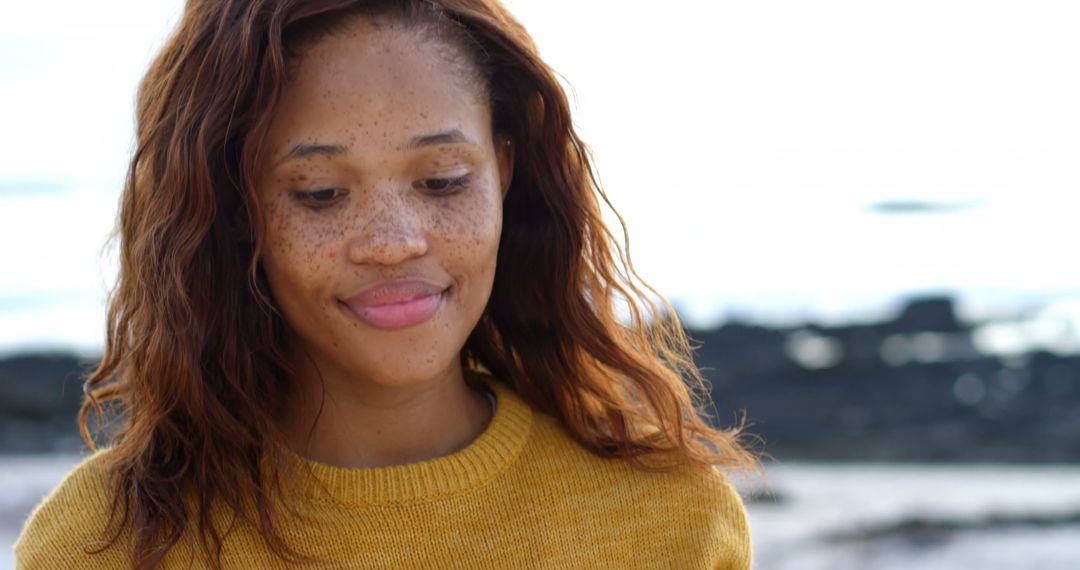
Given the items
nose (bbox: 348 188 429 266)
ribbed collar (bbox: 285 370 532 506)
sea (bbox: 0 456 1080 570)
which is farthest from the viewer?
sea (bbox: 0 456 1080 570)

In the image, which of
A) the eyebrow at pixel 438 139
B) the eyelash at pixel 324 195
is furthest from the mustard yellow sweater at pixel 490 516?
the eyebrow at pixel 438 139

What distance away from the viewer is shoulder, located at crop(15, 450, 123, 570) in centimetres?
243

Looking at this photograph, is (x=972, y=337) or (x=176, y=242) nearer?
(x=176, y=242)

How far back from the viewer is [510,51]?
2627 millimetres

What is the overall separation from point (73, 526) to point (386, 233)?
0.71 m

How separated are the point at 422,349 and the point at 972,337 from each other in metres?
7.86

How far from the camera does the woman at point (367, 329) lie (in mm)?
2420

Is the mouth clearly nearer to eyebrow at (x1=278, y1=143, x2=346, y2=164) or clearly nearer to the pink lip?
the pink lip

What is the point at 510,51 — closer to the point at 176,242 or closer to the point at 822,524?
the point at 176,242

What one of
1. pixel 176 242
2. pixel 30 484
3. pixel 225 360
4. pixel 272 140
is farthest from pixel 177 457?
pixel 30 484

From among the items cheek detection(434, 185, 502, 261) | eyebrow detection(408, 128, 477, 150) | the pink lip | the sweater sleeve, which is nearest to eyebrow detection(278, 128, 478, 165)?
eyebrow detection(408, 128, 477, 150)

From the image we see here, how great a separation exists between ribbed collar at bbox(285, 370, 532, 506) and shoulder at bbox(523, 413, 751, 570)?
0.07m

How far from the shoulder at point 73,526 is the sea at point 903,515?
2.95 metres

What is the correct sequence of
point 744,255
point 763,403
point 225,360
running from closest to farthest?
point 225,360 → point 763,403 → point 744,255
